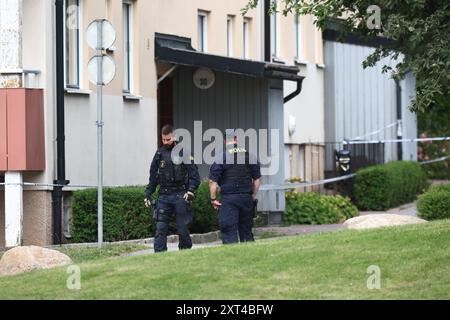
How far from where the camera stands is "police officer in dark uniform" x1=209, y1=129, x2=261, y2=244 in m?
19.7

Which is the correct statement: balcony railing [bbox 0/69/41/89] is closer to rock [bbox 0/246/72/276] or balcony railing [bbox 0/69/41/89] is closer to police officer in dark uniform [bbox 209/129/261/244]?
police officer in dark uniform [bbox 209/129/261/244]

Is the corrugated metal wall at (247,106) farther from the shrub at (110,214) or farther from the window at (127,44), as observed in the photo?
the shrub at (110,214)

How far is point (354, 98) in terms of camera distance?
130ft

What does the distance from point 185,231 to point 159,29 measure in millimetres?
8844

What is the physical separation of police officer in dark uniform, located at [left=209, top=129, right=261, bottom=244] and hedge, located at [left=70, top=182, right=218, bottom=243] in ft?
14.4

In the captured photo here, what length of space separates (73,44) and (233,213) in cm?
637

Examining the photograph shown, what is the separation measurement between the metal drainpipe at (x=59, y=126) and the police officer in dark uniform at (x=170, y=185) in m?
4.48

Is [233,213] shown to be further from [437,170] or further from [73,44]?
[437,170]

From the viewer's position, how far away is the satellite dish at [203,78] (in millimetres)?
29516

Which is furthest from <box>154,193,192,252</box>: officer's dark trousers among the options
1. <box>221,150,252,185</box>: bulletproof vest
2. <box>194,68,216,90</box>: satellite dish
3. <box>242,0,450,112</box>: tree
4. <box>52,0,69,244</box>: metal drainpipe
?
<box>194,68,216,90</box>: satellite dish

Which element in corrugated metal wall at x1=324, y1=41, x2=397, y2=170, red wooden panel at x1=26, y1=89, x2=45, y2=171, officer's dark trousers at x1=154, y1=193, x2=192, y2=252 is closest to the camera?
officer's dark trousers at x1=154, y1=193, x2=192, y2=252

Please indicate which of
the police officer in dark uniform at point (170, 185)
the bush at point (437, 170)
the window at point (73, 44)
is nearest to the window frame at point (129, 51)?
the window at point (73, 44)

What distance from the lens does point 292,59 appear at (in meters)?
35.2

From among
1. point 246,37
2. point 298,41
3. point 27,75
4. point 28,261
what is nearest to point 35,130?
point 27,75
